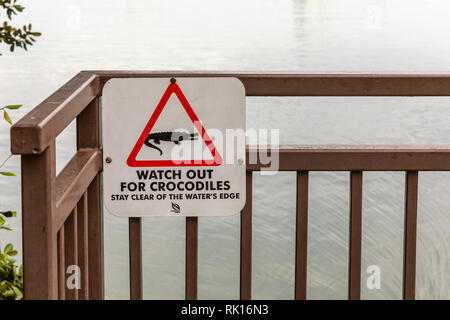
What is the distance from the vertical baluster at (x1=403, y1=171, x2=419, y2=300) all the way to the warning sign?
1.46 feet

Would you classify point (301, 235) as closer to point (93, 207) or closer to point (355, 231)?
point (355, 231)

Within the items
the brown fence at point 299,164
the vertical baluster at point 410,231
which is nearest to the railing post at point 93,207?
the brown fence at point 299,164

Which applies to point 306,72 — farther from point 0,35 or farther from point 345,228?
point 345,228

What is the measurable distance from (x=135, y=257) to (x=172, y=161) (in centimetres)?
29

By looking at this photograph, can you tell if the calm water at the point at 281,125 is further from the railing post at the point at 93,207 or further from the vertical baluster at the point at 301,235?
the railing post at the point at 93,207

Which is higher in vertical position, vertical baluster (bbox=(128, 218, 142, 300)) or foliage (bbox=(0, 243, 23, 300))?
vertical baluster (bbox=(128, 218, 142, 300))

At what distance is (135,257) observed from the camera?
6.64 ft

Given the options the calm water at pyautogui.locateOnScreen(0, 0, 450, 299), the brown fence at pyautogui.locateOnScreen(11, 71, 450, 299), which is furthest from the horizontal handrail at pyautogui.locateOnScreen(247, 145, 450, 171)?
the calm water at pyautogui.locateOnScreen(0, 0, 450, 299)

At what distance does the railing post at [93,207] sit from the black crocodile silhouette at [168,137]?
0.13 m

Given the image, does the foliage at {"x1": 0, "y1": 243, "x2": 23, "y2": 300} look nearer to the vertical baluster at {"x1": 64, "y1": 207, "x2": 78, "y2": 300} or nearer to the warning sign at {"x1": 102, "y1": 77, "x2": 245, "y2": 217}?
Result: the warning sign at {"x1": 102, "y1": 77, "x2": 245, "y2": 217}

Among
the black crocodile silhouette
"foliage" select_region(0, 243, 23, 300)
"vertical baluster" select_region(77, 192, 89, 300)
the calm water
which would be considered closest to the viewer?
"vertical baluster" select_region(77, 192, 89, 300)

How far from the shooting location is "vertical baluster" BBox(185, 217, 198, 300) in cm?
199

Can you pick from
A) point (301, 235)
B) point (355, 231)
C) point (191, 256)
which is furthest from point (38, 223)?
point (355, 231)
